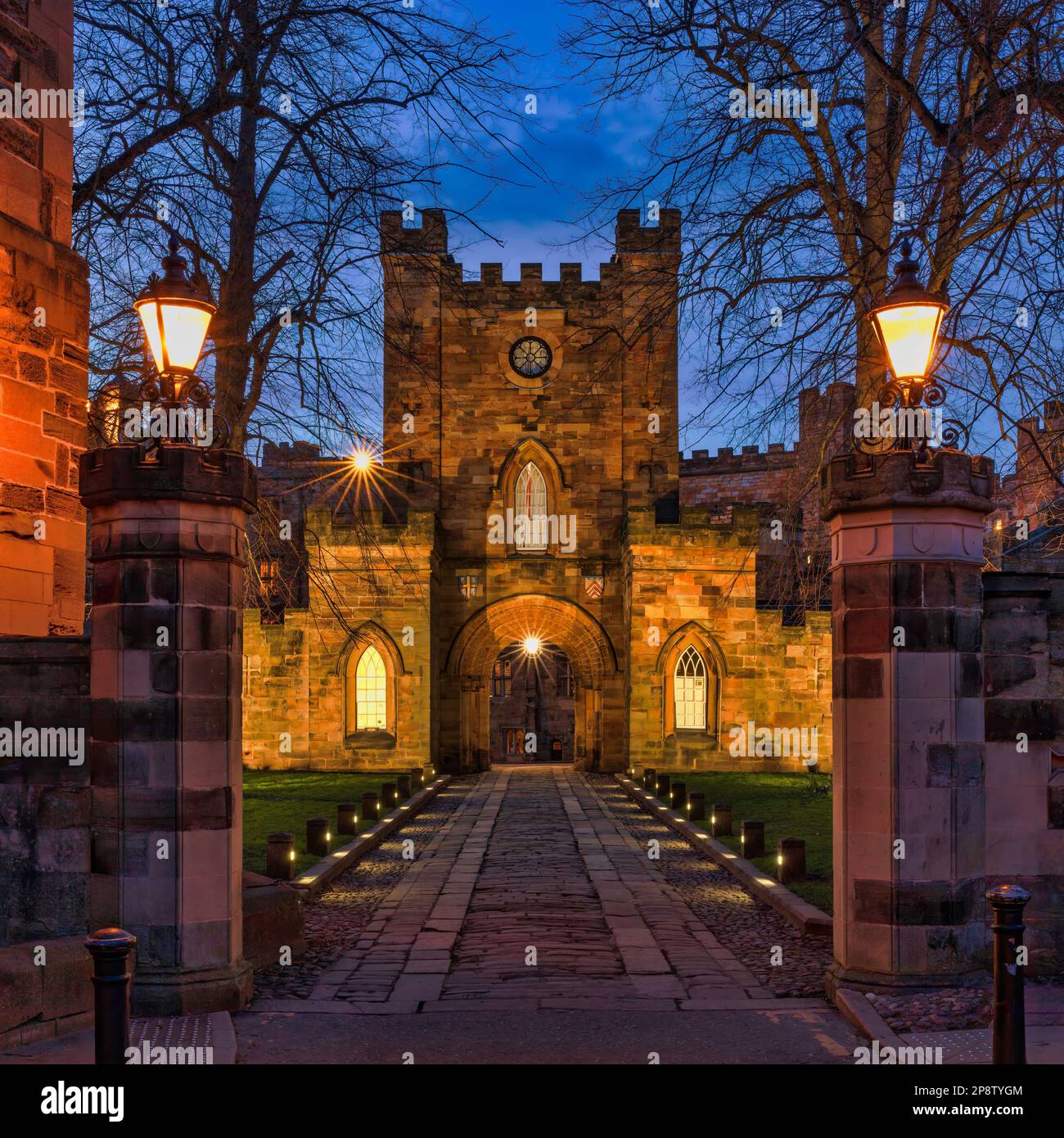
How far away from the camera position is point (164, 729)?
22.9 ft

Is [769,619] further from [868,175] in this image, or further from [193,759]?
[193,759]

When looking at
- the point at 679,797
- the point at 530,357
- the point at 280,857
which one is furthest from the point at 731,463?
the point at 280,857

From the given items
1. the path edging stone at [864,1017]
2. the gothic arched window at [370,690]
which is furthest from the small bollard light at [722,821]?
the gothic arched window at [370,690]

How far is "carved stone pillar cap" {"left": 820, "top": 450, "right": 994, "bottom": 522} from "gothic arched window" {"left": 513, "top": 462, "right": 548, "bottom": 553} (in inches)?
887

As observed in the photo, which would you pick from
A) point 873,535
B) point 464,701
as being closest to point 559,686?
point 464,701

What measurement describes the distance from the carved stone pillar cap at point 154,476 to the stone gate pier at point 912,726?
12.7 feet

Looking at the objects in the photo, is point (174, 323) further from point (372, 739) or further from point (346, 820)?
point (372, 739)

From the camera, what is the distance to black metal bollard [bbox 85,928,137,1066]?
4555mm

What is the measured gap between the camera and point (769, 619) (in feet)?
90.3

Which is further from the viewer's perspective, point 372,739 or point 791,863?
point 372,739

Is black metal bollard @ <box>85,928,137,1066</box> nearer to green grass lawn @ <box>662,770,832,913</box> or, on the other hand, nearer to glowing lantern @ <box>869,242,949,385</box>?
glowing lantern @ <box>869,242,949,385</box>

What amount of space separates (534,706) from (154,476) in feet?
148

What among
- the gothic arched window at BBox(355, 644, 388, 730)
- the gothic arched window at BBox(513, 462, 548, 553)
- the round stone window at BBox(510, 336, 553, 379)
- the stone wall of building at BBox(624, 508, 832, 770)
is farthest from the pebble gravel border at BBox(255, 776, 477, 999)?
the round stone window at BBox(510, 336, 553, 379)
